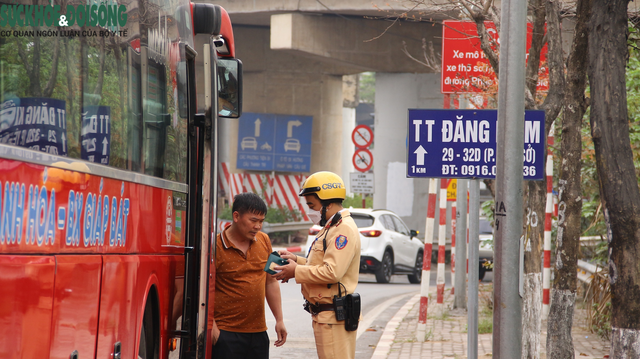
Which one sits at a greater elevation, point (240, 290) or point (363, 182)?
point (363, 182)

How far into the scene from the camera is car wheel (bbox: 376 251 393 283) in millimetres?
18422

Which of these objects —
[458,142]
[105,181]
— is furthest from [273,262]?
[458,142]

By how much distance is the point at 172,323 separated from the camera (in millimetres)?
4867

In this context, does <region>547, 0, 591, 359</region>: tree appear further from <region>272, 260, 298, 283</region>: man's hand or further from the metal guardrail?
<region>272, 260, 298, 283</region>: man's hand

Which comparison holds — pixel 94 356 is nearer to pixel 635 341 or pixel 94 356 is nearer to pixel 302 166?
pixel 635 341

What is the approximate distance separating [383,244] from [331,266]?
1346 cm

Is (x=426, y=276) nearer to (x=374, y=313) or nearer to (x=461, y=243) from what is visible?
(x=461, y=243)

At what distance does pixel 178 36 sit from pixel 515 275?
284 cm

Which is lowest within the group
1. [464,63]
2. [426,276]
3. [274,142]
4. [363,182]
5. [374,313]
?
[374,313]

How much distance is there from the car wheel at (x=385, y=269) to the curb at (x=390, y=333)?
3467mm

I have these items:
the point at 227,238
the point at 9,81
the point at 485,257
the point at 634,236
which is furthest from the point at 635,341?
the point at 485,257

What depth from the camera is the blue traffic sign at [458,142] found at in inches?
253

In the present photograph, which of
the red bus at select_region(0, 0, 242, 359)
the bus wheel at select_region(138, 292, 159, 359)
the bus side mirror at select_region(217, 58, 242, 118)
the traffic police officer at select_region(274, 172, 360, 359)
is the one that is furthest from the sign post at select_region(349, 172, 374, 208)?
the bus wheel at select_region(138, 292, 159, 359)

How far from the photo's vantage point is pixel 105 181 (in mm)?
3492
